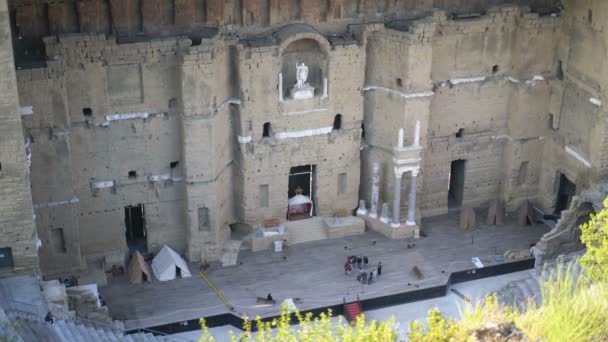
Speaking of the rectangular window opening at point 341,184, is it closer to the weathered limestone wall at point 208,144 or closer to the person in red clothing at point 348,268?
the person in red clothing at point 348,268

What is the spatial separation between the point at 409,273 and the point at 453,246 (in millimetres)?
3047

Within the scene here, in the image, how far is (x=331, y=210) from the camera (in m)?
38.8

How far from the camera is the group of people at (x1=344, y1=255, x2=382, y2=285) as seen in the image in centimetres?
3541

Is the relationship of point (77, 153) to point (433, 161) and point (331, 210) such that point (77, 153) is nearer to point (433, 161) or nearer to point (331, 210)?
point (331, 210)

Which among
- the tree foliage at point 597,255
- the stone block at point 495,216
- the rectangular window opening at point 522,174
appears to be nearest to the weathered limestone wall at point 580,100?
the rectangular window opening at point 522,174

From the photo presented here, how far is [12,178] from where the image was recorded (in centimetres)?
2819

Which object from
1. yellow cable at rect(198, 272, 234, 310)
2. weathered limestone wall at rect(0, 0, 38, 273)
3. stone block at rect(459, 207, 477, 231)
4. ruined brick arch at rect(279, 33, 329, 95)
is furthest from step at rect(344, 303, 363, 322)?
weathered limestone wall at rect(0, 0, 38, 273)

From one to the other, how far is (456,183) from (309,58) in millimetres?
9987

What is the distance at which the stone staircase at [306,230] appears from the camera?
1499 inches

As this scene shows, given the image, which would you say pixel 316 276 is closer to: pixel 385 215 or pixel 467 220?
pixel 385 215

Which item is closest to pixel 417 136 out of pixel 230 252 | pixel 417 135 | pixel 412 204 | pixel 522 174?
pixel 417 135

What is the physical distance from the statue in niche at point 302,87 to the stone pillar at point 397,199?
5.06 m

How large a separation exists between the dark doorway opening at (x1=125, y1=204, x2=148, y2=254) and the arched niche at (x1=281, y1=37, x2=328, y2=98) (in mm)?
7896

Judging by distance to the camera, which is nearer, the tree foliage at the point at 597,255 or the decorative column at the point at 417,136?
the tree foliage at the point at 597,255
